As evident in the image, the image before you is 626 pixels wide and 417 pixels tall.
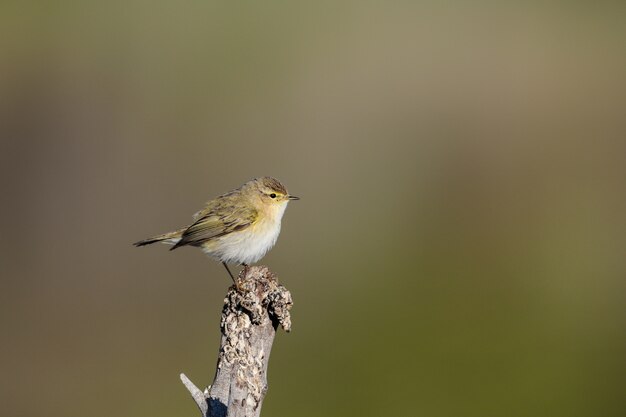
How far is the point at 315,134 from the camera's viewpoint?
69.9 ft

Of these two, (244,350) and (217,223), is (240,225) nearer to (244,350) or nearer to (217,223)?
(217,223)

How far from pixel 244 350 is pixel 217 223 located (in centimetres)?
318

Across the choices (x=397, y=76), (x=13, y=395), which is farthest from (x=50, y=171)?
(x=397, y=76)

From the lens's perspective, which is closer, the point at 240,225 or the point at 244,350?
the point at 244,350

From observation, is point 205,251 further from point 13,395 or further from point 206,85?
point 206,85

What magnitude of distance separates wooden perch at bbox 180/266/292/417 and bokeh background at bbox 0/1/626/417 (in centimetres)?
717

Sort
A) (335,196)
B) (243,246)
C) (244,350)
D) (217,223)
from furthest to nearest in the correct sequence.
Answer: (335,196), (217,223), (243,246), (244,350)

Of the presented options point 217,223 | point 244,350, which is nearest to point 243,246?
point 217,223

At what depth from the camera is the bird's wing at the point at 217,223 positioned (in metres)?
8.96

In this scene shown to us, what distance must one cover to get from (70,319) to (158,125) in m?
5.54

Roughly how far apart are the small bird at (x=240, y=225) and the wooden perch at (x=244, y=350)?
95.8 inches

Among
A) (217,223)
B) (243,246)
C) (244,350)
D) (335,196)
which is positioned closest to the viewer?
(244,350)

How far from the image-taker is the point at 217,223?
904cm

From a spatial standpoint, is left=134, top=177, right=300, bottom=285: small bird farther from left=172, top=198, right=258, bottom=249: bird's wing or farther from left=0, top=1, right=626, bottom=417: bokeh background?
left=0, top=1, right=626, bottom=417: bokeh background
